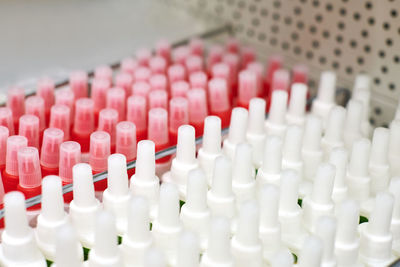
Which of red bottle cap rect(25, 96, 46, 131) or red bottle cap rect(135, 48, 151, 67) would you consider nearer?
red bottle cap rect(25, 96, 46, 131)

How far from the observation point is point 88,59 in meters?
1.12

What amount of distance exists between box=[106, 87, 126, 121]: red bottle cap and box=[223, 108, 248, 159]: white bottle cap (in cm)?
18

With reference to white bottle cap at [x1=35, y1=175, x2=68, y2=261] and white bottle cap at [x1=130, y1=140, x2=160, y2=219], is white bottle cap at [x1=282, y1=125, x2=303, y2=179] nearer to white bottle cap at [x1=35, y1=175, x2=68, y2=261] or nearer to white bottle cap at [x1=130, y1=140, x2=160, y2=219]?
white bottle cap at [x1=130, y1=140, x2=160, y2=219]

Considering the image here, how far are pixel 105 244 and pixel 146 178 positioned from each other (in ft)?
0.44

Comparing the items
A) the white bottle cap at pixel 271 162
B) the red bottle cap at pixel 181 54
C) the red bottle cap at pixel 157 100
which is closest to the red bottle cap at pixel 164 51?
the red bottle cap at pixel 181 54

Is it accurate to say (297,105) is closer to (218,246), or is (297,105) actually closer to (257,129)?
(257,129)

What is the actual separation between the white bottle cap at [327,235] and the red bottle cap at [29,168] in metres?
0.34

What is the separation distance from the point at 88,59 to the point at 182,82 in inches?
12.2

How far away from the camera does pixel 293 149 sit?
28.4 inches

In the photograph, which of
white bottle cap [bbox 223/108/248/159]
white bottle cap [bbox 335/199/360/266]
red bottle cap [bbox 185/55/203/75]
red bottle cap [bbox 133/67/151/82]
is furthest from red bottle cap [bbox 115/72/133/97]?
white bottle cap [bbox 335/199/360/266]

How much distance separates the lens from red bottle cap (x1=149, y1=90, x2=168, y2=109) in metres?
0.84

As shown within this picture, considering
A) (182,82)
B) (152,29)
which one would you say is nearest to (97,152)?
(182,82)

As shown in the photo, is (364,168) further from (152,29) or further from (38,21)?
(38,21)

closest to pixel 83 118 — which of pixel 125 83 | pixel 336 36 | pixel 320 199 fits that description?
pixel 125 83
